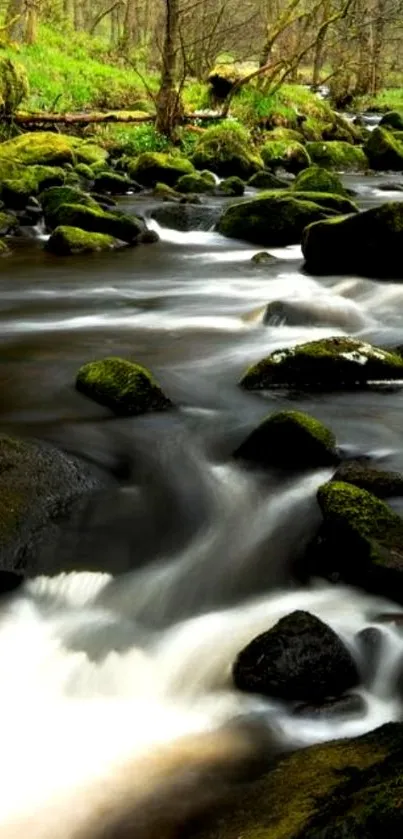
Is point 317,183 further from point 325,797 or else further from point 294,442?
point 325,797

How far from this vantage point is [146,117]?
19.8m

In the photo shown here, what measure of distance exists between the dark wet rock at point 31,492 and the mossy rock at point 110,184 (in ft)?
35.6

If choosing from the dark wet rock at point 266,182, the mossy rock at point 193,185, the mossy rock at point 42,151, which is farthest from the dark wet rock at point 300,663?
the dark wet rock at point 266,182

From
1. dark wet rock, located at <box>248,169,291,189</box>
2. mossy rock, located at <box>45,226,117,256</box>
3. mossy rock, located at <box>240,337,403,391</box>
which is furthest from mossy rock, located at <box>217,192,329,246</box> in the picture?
mossy rock, located at <box>240,337,403,391</box>

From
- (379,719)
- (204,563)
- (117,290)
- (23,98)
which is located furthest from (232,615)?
(23,98)

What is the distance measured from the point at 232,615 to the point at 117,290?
5969 mm


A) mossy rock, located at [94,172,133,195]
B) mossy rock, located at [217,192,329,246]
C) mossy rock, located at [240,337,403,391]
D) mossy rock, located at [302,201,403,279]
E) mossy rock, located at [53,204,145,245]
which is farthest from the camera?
mossy rock, located at [94,172,133,195]

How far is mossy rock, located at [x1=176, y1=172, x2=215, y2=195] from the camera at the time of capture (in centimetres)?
1489

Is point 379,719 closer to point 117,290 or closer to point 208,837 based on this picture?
point 208,837

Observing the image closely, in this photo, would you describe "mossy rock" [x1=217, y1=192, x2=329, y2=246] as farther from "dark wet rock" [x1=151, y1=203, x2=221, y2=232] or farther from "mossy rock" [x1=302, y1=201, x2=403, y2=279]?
"mossy rock" [x1=302, y1=201, x2=403, y2=279]

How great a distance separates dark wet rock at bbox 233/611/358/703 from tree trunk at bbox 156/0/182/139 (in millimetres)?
15875

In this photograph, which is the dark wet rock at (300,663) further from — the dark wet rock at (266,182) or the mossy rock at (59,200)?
the dark wet rock at (266,182)

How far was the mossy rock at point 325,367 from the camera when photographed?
5.75 m

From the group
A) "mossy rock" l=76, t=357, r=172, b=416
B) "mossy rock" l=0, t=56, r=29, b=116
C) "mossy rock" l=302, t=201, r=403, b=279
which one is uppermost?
"mossy rock" l=0, t=56, r=29, b=116
